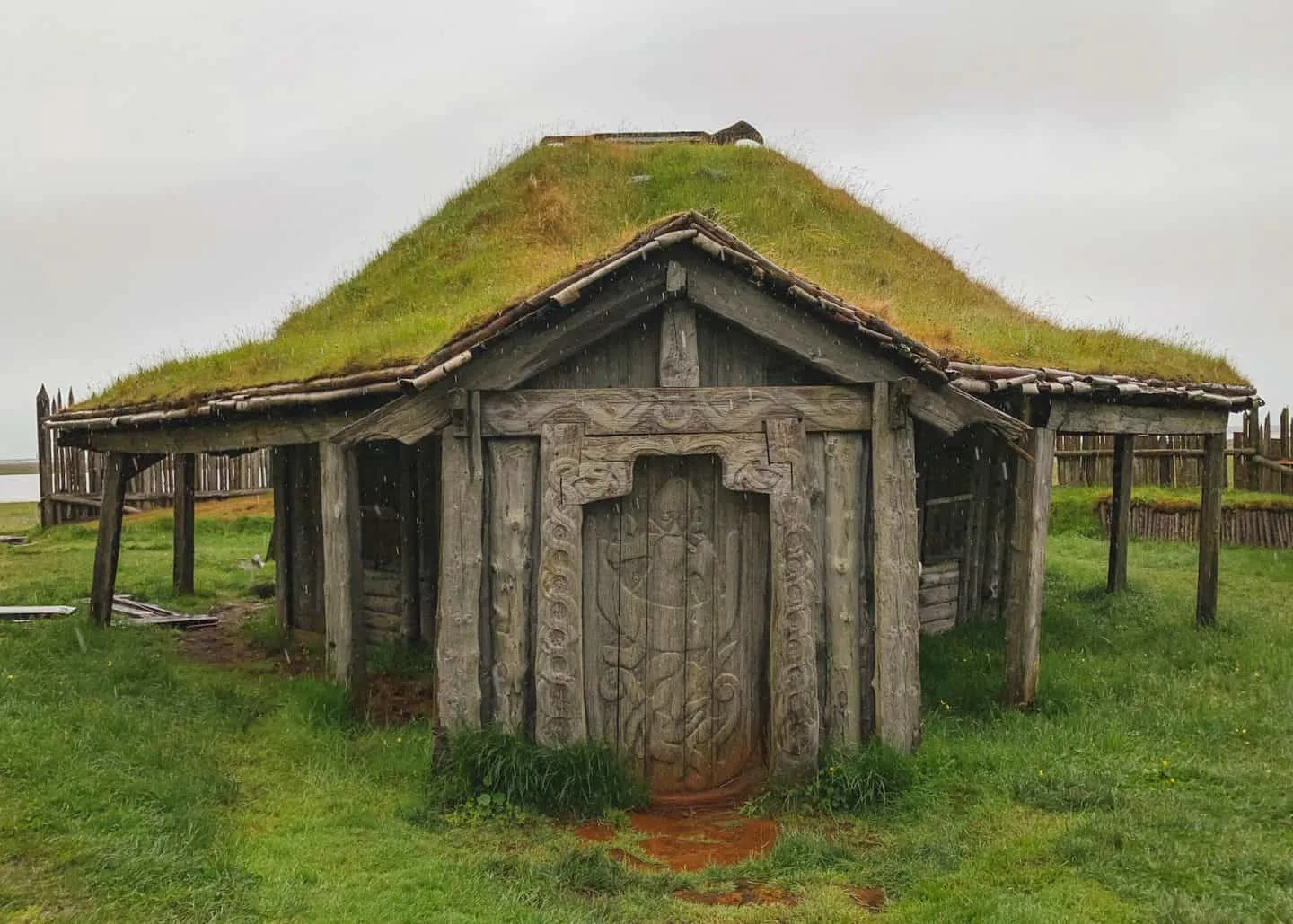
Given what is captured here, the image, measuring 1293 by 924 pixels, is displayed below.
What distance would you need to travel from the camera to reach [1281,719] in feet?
25.1

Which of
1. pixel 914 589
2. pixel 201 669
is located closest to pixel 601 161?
pixel 201 669

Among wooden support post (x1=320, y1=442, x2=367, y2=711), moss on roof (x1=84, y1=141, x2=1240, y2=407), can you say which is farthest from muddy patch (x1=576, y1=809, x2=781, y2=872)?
moss on roof (x1=84, y1=141, x2=1240, y2=407)

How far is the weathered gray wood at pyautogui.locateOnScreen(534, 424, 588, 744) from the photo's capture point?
6.34 metres

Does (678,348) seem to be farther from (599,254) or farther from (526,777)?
(526,777)

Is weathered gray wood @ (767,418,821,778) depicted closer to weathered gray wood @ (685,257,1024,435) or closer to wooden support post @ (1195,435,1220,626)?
weathered gray wood @ (685,257,1024,435)

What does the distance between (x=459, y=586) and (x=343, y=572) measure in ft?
6.37

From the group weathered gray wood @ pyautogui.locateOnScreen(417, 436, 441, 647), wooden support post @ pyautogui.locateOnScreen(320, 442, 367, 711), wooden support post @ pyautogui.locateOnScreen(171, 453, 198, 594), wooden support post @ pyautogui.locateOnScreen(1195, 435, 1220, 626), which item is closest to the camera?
wooden support post @ pyautogui.locateOnScreen(320, 442, 367, 711)

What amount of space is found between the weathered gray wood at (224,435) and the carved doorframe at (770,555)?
2564 mm

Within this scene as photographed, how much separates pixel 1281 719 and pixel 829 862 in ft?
14.2

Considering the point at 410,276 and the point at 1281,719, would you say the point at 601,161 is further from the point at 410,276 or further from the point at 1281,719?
the point at 1281,719

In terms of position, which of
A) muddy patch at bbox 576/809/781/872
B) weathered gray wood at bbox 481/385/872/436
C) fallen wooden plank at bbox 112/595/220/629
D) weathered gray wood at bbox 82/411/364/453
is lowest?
fallen wooden plank at bbox 112/595/220/629

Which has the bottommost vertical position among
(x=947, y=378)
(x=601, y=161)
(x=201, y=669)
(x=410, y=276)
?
(x=201, y=669)

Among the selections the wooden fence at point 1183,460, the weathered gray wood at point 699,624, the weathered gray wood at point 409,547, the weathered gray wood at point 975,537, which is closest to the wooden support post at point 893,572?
the weathered gray wood at point 699,624

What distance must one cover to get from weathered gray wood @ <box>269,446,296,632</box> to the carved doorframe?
18.6ft
